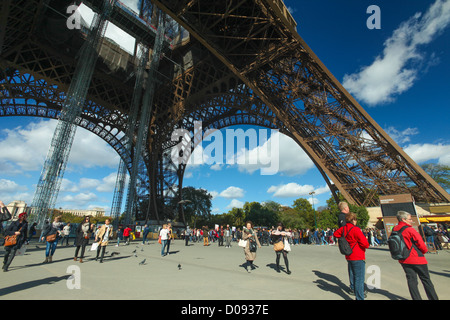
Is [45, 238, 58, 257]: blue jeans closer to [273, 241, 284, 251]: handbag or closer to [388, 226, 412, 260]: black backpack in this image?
[273, 241, 284, 251]: handbag

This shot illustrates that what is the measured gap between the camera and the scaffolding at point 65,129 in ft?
59.6

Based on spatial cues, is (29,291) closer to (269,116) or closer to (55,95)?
(269,116)

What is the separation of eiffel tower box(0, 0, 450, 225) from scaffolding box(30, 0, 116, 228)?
2.50 meters

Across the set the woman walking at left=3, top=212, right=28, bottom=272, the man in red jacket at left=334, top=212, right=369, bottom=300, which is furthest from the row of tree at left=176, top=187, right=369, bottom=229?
the woman walking at left=3, top=212, right=28, bottom=272

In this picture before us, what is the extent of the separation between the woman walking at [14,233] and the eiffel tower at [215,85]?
1285 cm

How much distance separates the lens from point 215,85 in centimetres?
2141

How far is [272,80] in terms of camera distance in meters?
18.6

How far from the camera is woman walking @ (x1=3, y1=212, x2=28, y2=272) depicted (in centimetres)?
587

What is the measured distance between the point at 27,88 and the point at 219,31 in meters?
24.6

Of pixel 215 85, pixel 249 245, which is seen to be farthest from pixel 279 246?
pixel 215 85

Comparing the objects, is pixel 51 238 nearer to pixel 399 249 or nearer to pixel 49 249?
pixel 49 249
